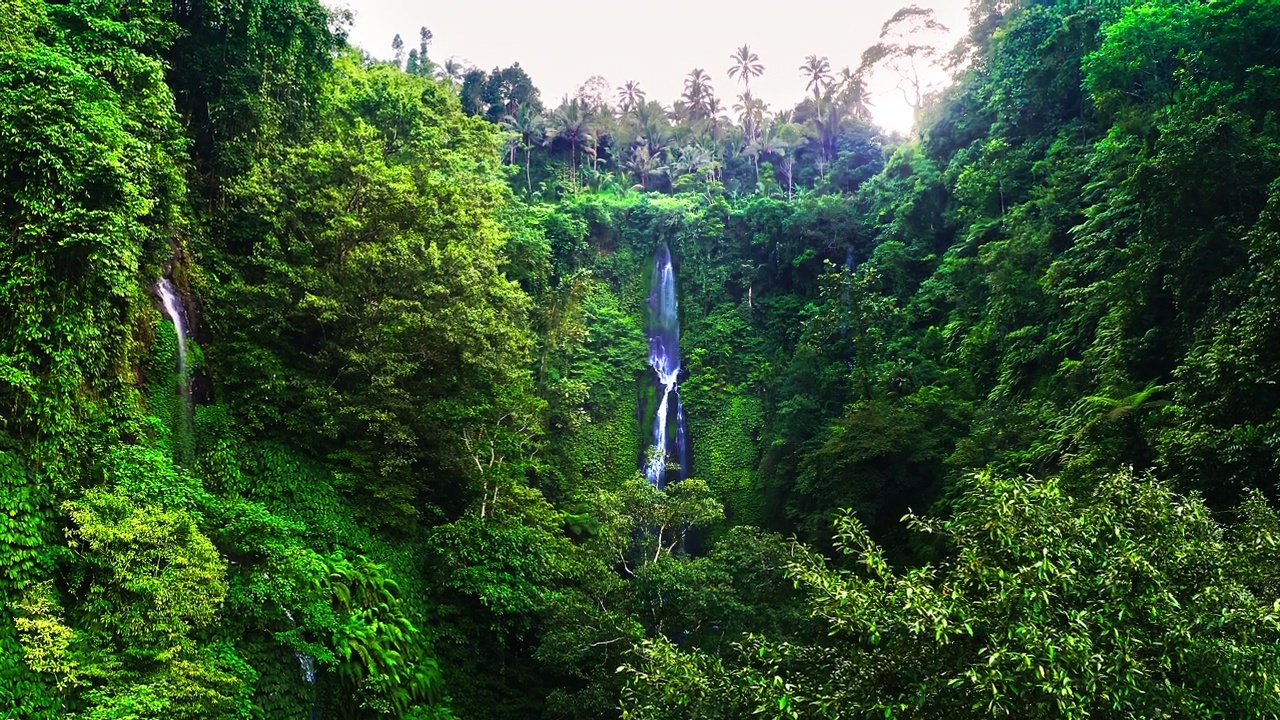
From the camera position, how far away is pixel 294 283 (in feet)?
45.8

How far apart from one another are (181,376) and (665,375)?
1831cm

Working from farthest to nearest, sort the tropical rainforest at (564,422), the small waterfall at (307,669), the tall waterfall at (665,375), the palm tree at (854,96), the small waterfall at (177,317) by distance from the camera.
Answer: the palm tree at (854,96)
the tall waterfall at (665,375)
the small waterfall at (177,317)
the small waterfall at (307,669)
the tropical rainforest at (564,422)

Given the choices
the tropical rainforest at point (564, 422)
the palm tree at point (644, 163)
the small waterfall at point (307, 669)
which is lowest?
the small waterfall at point (307, 669)

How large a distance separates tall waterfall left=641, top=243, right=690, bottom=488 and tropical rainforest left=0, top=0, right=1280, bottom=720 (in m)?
0.91

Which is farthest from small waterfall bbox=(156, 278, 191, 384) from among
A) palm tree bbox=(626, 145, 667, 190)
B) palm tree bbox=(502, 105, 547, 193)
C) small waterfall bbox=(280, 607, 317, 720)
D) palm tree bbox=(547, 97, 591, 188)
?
palm tree bbox=(626, 145, 667, 190)

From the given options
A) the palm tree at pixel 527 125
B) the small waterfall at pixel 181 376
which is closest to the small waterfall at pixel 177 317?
the small waterfall at pixel 181 376

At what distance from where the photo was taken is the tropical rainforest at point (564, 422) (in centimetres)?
524

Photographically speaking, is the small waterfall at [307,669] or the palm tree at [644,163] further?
the palm tree at [644,163]

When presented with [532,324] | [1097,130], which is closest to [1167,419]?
[1097,130]

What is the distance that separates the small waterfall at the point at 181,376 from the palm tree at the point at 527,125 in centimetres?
3153

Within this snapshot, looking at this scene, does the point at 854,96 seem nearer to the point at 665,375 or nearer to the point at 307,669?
the point at 665,375

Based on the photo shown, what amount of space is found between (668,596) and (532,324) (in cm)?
1287

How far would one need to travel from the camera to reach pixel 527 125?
43844 millimetres

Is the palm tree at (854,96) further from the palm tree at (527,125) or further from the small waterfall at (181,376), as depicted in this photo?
the small waterfall at (181,376)
